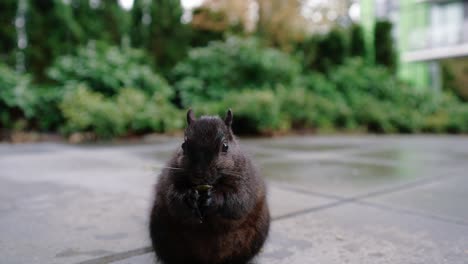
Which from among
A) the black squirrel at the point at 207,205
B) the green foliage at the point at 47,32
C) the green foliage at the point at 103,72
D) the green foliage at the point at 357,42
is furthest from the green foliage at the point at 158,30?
the black squirrel at the point at 207,205

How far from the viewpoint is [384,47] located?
15734mm

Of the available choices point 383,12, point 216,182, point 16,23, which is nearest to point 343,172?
point 216,182

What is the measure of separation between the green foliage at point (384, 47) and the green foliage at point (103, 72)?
33.9ft

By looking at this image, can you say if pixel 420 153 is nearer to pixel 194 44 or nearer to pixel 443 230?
pixel 443 230

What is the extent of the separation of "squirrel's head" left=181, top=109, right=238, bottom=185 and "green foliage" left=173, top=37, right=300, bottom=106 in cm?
824

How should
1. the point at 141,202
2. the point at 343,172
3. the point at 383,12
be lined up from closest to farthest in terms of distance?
the point at 141,202 → the point at 343,172 → the point at 383,12

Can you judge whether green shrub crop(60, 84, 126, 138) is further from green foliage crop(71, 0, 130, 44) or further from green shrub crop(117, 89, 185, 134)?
green foliage crop(71, 0, 130, 44)

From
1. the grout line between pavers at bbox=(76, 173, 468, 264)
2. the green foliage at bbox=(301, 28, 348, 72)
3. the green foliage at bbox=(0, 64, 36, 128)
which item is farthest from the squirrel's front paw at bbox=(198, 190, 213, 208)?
the green foliage at bbox=(301, 28, 348, 72)

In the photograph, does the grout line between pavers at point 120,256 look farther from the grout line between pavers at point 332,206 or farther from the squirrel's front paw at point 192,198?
the squirrel's front paw at point 192,198

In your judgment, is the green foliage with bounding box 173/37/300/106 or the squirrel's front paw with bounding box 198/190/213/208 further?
the green foliage with bounding box 173/37/300/106

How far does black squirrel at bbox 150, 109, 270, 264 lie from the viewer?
1.43m

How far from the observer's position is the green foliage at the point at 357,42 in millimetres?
15461

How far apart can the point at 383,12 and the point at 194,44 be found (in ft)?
49.8

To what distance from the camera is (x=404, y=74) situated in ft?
69.0
